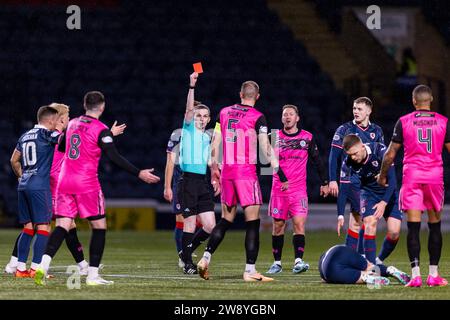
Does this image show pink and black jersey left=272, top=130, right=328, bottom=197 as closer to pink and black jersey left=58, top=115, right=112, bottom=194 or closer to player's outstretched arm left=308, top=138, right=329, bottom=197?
player's outstretched arm left=308, top=138, right=329, bottom=197

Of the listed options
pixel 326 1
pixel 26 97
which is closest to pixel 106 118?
pixel 26 97

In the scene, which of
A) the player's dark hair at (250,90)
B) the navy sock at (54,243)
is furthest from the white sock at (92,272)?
the player's dark hair at (250,90)

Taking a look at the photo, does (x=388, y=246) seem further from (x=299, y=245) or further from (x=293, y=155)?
(x=293, y=155)

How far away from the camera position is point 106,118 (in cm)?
2781

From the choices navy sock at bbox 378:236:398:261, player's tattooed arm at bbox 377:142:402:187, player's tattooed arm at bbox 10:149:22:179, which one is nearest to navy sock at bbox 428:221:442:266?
player's tattooed arm at bbox 377:142:402:187

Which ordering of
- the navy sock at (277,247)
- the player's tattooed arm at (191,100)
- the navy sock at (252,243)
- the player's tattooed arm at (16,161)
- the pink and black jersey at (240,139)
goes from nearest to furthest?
the navy sock at (252,243) < the pink and black jersey at (240,139) < the player's tattooed arm at (191,100) < the player's tattooed arm at (16,161) < the navy sock at (277,247)

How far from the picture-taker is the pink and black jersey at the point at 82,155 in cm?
1023

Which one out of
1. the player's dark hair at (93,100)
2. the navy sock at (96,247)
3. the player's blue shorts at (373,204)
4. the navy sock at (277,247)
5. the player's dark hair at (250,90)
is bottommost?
the navy sock at (277,247)

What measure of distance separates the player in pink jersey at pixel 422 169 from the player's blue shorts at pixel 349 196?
6.92 ft

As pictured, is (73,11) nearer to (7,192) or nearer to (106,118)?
(106,118)

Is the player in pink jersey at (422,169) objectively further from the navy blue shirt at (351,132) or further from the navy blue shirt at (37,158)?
the navy blue shirt at (37,158)

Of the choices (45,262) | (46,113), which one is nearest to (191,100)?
(46,113)

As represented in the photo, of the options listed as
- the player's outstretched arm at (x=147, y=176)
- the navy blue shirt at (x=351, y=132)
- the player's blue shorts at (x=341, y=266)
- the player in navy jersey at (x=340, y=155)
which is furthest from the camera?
the navy blue shirt at (x=351, y=132)
